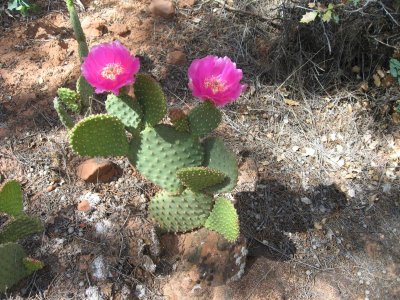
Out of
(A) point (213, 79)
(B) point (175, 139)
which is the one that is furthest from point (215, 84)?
(B) point (175, 139)

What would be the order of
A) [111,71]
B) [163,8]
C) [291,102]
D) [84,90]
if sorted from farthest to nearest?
[163,8] → [291,102] → [84,90] → [111,71]

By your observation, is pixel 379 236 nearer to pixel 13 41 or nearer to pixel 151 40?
pixel 151 40

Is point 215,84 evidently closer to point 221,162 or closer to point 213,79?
point 213,79

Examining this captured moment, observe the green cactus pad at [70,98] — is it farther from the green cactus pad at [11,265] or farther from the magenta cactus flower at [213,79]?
the magenta cactus flower at [213,79]

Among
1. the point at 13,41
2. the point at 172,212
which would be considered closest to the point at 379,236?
the point at 172,212

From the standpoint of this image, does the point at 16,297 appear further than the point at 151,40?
No

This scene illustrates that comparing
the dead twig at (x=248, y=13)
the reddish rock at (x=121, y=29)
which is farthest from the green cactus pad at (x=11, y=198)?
the dead twig at (x=248, y=13)
